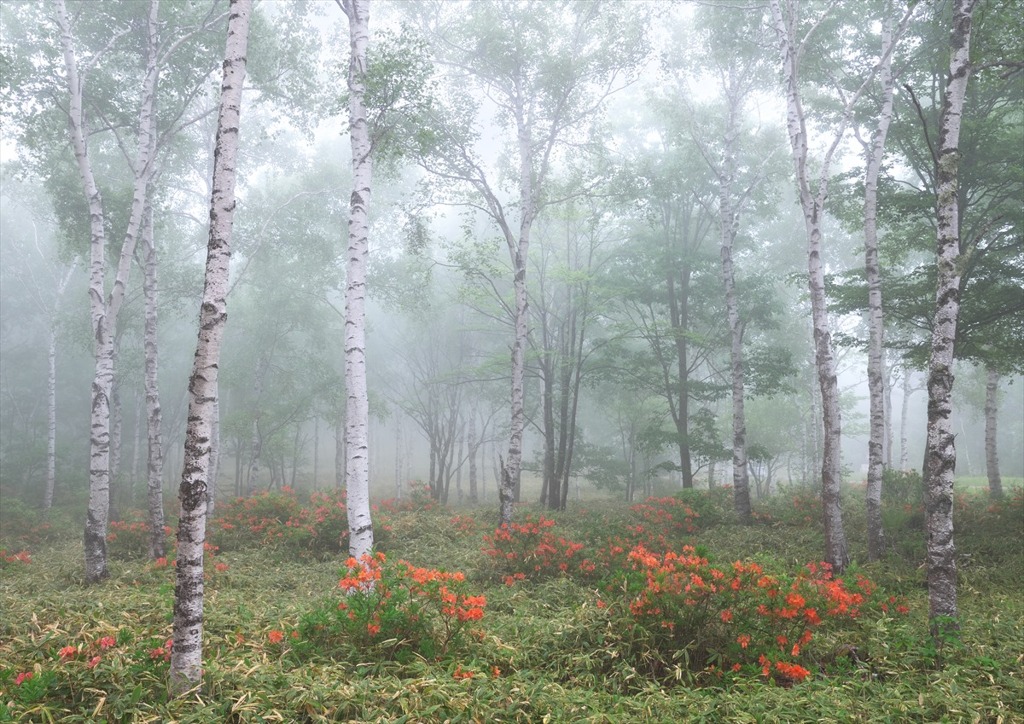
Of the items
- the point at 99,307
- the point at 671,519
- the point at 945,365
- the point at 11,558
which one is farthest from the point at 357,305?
the point at 11,558

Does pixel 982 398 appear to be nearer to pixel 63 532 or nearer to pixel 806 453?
pixel 806 453

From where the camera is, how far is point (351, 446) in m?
7.55

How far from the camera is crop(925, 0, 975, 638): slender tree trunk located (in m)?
5.89

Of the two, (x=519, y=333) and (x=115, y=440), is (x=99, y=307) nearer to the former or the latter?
(x=519, y=333)

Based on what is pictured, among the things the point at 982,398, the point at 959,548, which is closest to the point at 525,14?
the point at 959,548

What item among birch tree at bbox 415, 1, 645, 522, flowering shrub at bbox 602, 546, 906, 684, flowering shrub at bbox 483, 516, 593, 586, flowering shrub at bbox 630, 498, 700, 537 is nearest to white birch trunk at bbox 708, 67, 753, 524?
flowering shrub at bbox 630, 498, 700, 537

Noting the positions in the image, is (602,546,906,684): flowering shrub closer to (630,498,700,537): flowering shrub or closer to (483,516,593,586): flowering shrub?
(483,516,593,586): flowering shrub

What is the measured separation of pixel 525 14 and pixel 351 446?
11.3 meters

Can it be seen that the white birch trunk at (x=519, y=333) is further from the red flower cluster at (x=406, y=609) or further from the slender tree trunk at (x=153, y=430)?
the slender tree trunk at (x=153, y=430)

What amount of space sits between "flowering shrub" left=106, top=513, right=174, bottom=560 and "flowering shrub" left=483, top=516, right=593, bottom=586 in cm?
722

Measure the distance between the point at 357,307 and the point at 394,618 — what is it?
14.1 ft

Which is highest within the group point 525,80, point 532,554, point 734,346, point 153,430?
point 525,80

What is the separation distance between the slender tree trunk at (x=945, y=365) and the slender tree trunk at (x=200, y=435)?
6898 millimetres

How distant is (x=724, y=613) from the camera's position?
5.37m
